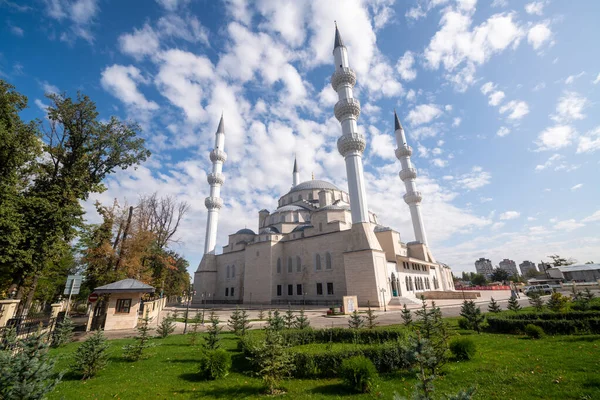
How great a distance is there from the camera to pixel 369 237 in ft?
80.8

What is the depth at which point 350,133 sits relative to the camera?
28188 mm

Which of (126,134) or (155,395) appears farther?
(126,134)

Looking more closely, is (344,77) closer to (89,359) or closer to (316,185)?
(316,185)

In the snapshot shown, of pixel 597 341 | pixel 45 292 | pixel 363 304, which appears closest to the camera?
pixel 597 341

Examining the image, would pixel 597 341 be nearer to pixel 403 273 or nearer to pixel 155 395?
pixel 155 395

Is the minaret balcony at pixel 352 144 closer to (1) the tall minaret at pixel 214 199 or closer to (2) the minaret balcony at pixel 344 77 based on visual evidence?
(2) the minaret balcony at pixel 344 77

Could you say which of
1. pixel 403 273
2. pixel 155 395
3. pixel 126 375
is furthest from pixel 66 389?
pixel 403 273

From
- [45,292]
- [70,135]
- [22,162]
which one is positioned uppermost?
[70,135]

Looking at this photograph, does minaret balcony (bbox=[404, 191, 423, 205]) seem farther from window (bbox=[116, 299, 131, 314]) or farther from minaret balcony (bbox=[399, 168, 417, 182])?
window (bbox=[116, 299, 131, 314])

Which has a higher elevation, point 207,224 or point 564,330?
point 207,224

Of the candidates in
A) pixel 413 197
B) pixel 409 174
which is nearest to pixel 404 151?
pixel 409 174

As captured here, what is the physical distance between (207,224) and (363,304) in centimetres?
2490

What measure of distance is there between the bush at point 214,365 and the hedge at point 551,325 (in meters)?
10.3

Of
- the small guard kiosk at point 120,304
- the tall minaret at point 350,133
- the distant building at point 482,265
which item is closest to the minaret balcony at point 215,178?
the tall minaret at point 350,133
